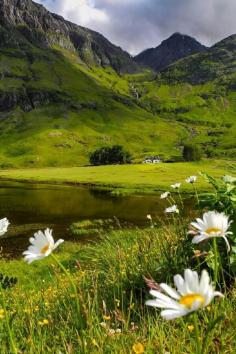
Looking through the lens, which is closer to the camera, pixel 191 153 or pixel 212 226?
pixel 212 226

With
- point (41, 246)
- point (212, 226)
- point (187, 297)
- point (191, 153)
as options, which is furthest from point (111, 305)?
point (191, 153)

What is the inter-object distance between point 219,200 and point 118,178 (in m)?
99.1

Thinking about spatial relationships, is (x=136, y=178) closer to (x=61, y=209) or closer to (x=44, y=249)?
(x=61, y=209)

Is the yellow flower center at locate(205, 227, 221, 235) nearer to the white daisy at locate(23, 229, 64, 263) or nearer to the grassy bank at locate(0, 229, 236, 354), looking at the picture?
the white daisy at locate(23, 229, 64, 263)

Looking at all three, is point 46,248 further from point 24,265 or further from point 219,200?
point 24,265

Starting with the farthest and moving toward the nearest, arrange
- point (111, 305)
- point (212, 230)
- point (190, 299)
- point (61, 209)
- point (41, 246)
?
1. point (61, 209)
2. point (111, 305)
3. point (41, 246)
4. point (212, 230)
5. point (190, 299)

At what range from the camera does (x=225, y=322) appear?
501 centimetres

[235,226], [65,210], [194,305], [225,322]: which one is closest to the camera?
[194,305]

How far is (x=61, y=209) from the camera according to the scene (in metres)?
61.5

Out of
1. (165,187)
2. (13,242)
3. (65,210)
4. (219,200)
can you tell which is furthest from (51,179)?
(219,200)

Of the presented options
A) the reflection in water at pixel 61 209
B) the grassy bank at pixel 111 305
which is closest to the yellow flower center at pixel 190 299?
the grassy bank at pixel 111 305

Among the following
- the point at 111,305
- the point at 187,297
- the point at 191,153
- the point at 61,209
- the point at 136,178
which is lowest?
the point at 136,178

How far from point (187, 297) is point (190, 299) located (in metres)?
0.04

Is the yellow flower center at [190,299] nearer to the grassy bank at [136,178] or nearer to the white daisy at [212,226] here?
the white daisy at [212,226]
